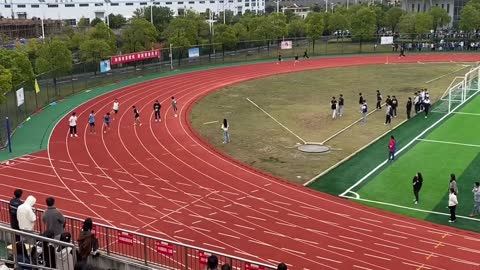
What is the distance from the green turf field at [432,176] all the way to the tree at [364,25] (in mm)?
47169

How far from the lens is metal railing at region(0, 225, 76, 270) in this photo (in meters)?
12.0

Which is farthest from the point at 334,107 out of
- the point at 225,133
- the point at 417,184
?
the point at 417,184

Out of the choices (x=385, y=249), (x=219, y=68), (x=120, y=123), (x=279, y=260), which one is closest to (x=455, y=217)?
(x=385, y=249)

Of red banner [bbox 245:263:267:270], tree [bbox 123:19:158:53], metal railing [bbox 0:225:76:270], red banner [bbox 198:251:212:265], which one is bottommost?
red banner [bbox 198:251:212:265]

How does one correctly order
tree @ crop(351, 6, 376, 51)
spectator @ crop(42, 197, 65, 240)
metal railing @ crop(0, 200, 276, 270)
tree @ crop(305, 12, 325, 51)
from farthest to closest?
tree @ crop(305, 12, 325, 51) → tree @ crop(351, 6, 376, 51) → metal railing @ crop(0, 200, 276, 270) → spectator @ crop(42, 197, 65, 240)

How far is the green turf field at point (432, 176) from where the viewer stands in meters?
21.3

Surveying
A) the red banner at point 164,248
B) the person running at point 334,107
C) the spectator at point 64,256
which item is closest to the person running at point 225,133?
the person running at point 334,107

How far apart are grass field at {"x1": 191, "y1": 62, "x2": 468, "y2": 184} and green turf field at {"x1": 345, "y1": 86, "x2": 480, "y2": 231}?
8.83 feet

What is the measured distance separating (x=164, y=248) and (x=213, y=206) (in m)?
8.04

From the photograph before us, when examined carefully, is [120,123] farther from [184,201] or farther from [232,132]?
[184,201]

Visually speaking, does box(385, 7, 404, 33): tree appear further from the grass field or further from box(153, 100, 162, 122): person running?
box(153, 100, 162, 122): person running

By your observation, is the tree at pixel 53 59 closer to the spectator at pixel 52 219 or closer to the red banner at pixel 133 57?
the red banner at pixel 133 57

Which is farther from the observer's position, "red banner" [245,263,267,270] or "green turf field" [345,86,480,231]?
"green turf field" [345,86,480,231]

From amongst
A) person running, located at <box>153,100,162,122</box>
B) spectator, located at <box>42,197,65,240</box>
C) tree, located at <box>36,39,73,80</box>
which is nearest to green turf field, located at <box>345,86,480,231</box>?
spectator, located at <box>42,197,65,240</box>
